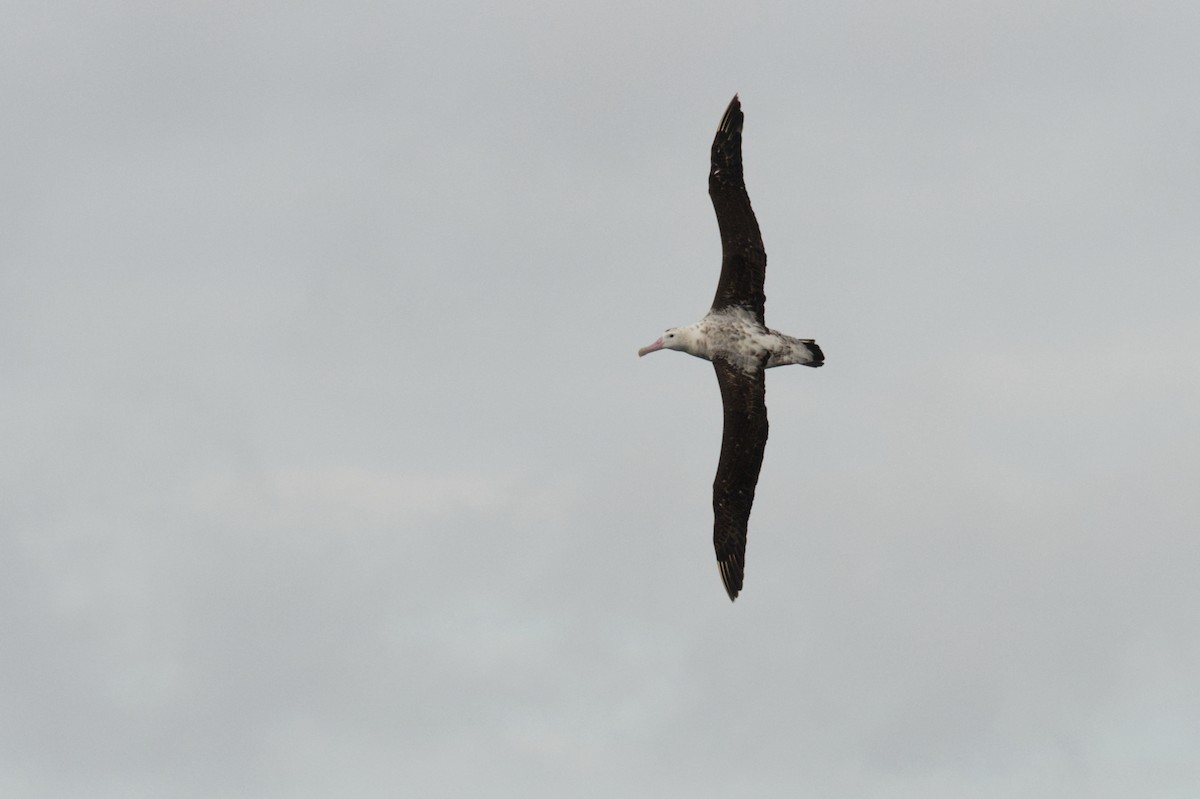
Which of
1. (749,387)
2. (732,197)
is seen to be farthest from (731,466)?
(732,197)

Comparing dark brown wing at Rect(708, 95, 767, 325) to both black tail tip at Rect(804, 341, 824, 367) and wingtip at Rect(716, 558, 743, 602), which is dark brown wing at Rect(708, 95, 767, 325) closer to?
black tail tip at Rect(804, 341, 824, 367)

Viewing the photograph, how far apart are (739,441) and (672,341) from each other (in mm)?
2708

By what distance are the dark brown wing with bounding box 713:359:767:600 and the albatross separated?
0.06 ft

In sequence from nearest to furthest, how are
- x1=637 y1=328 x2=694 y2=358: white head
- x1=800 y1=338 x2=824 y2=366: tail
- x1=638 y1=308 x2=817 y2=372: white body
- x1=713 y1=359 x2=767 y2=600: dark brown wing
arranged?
1. x1=713 y1=359 x2=767 y2=600: dark brown wing
2. x1=638 y1=308 x2=817 y2=372: white body
3. x1=800 y1=338 x2=824 y2=366: tail
4. x1=637 y1=328 x2=694 y2=358: white head

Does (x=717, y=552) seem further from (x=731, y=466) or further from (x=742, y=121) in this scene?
(x=742, y=121)

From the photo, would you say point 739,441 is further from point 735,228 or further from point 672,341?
point 735,228

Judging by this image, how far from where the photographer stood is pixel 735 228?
124 ft

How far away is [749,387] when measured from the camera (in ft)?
124

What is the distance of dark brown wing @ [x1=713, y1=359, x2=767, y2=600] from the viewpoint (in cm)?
3766

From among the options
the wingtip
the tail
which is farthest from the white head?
the wingtip

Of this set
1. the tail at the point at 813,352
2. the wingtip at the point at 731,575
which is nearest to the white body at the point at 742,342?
the tail at the point at 813,352

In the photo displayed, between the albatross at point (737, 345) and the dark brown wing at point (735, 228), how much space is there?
0.06 ft

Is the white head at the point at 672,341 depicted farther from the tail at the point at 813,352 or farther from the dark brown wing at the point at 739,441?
the tail at the point at 813,352

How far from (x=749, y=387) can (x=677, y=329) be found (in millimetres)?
2124
